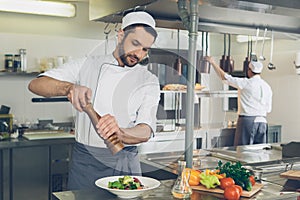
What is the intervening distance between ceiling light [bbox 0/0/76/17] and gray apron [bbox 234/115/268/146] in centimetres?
235

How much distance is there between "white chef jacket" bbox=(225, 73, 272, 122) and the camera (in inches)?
188

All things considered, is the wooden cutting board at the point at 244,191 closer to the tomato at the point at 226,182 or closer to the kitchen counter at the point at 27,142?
the tomato at the point at 226,182

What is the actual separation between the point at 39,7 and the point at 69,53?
61 centimetres

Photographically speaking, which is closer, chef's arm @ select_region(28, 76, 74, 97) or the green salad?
the green salad

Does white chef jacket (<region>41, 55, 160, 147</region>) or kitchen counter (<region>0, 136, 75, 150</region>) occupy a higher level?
white chef jacket (<region>41, 55, 160, 147</region>)

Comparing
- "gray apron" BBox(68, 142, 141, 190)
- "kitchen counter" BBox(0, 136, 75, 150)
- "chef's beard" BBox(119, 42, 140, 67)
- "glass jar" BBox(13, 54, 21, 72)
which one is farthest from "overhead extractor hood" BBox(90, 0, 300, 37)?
"glass jar" BBox(13, 54, 21, 72)

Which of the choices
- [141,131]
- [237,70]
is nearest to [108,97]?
[141,131]

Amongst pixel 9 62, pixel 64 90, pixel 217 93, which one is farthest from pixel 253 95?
pixel 64 90

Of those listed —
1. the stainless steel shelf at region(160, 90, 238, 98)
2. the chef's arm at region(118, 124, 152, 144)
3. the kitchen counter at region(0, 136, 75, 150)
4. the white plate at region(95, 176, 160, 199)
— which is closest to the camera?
the white plate at region(95, 176, 160, 199)

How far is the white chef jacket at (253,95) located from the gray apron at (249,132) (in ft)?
0.24

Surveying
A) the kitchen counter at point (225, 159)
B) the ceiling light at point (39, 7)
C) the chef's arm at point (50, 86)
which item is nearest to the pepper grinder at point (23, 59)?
the ceiling light at point (39, 7)

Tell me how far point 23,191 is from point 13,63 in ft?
4.14

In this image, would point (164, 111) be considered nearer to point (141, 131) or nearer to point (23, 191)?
point (23, 191)

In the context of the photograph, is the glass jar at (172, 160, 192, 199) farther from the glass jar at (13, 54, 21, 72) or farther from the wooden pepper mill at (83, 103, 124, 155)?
the glass jar at (13, 54, 21, 72)
